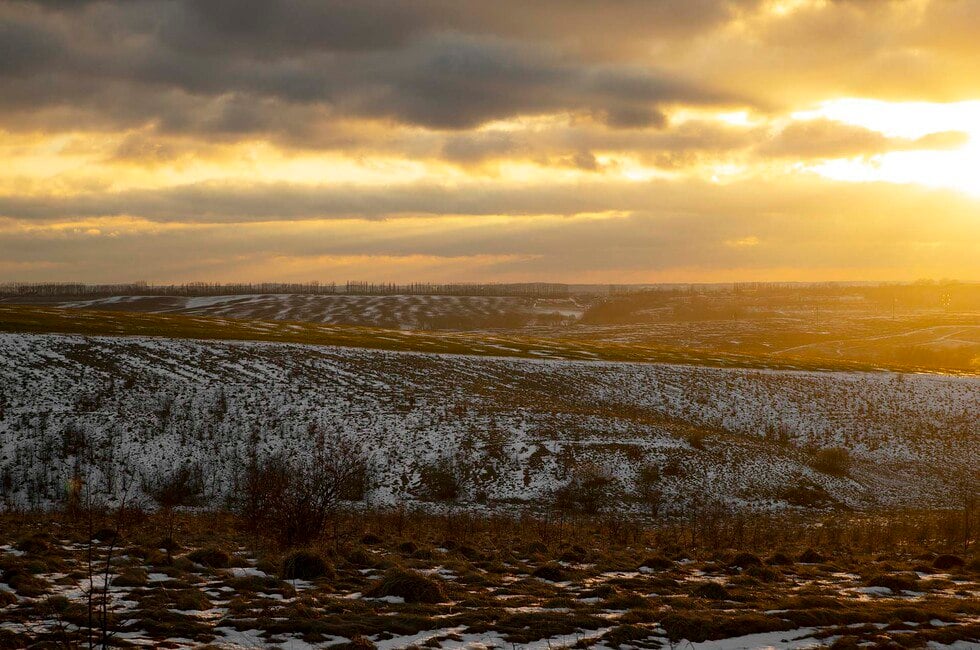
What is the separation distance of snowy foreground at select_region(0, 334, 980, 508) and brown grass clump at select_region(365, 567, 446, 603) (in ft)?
66.5

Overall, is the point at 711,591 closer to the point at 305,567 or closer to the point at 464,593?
the point at 464,593

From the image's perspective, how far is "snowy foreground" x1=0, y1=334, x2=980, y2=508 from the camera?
36625 mm

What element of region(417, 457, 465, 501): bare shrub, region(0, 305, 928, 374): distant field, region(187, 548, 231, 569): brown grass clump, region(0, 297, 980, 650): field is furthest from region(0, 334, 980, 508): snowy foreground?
region(187, 548, 231, 569): brown grass clump

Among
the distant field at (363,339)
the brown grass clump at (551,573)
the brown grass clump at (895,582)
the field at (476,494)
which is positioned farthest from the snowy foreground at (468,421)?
the brown grass clump at (895,582)

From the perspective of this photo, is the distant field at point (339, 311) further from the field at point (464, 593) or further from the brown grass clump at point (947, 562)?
the brown grass clump at point (947, 562)

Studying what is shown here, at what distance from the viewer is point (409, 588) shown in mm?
14297

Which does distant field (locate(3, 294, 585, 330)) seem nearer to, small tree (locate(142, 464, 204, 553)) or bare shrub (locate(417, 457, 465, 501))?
bare shrub (locate(417, 457, 465, 501))

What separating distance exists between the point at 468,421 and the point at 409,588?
27551mm

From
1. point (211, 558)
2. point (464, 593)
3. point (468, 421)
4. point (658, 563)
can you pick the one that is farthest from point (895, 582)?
point (468, 421)

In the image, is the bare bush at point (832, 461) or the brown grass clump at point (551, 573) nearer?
the brown grass clump at point (551, 573)

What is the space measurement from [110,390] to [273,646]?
36.3 meters

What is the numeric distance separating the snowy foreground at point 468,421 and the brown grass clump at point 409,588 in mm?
20264

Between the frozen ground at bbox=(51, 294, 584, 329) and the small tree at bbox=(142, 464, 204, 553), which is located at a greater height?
the frozen ground at bbox=(51, 294, 584, 329)

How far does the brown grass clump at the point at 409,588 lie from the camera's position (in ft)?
46.4
